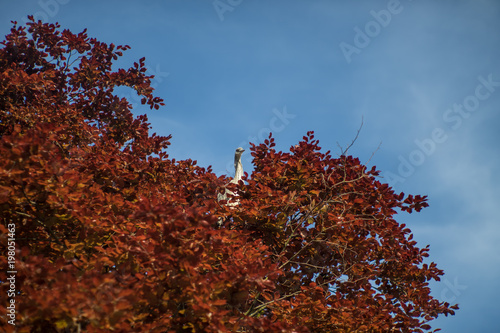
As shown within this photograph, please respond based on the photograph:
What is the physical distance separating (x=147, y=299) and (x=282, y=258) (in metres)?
2.62

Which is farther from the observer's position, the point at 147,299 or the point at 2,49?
the point at 2,49

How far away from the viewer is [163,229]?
3.79 metres

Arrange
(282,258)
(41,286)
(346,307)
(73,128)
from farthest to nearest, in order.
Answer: (73,128), (282,258), (346,307), (41,286)

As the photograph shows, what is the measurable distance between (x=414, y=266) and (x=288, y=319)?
3067 mm

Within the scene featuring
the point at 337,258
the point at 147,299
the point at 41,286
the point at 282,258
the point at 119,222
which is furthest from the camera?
the point at 337,258

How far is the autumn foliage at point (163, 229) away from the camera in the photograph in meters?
3.70

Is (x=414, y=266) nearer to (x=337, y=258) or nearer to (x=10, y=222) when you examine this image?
(x=337, y=258)

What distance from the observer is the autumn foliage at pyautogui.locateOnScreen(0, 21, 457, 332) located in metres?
3.70

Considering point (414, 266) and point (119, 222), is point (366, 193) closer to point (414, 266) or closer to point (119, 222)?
point (414, 266)

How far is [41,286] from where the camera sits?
355 centimetres

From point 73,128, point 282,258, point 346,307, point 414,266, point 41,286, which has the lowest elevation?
point 41,286

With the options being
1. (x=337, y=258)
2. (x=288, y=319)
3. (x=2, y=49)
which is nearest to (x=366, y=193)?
(x=337, y=258)

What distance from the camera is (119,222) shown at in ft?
15.7

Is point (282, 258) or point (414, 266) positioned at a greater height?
point (414, 266)
